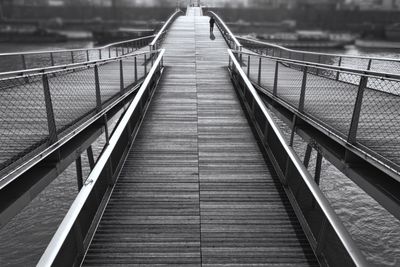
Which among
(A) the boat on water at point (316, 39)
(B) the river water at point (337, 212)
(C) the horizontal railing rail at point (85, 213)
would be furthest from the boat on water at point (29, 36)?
(C) the horizontal railing rail at point (85, 213)

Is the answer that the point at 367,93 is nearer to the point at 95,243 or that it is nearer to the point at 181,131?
the point at 181,131

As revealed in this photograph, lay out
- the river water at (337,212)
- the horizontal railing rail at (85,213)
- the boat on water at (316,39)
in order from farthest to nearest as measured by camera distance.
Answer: the boat on water at (316,39), the river water at (337,212), the horizontal railing rail at (85,213)

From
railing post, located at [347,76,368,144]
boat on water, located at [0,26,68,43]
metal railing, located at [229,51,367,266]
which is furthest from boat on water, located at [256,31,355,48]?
railing post, located at [347,76,368,144]

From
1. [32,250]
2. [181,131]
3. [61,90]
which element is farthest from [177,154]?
[32,250]

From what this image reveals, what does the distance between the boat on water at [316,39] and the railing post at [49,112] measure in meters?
63.4

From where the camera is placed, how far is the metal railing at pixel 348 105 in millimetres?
4289

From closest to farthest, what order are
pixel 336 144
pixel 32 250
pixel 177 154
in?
pixel 336 144, pixel 177 154, pixel 32 250

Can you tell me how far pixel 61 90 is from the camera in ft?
24.2

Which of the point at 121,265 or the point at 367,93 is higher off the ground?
the point at 367,93

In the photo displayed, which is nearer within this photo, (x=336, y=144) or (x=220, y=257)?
(x=220, y=257)

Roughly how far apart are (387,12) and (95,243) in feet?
183

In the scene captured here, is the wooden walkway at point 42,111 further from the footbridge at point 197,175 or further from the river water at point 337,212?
the river water at point 337,212

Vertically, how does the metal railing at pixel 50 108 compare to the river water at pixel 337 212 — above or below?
above

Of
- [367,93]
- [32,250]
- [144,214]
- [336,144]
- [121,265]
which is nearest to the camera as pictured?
[121,265]
